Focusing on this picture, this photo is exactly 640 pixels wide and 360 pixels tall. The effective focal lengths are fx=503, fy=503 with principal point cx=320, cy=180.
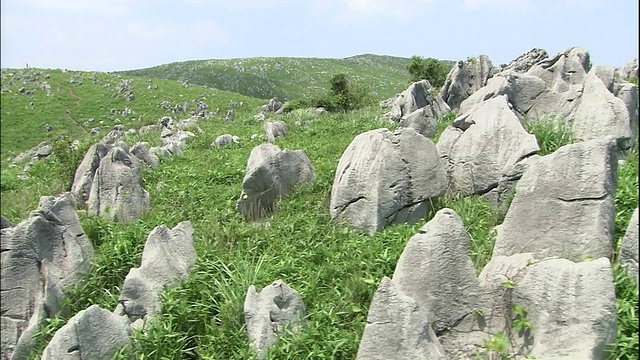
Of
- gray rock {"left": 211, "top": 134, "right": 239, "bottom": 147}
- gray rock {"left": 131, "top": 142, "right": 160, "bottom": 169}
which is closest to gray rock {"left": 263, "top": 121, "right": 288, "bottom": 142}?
gray rock {"left": 211, "top": 134, "right": 239, "bottom": 147}

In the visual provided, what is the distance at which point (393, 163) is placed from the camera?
845 cm

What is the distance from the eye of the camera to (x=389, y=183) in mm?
8336

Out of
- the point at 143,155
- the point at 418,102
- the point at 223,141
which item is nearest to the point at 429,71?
the point at 418,102

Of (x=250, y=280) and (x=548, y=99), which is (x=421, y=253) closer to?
(x=250, y=280)

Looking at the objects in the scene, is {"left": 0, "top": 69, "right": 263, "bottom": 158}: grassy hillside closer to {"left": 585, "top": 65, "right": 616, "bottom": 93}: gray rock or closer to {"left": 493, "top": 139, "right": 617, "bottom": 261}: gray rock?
{"left": 585, "top": 65, "right": 616, "bottom": 93}: gray rock

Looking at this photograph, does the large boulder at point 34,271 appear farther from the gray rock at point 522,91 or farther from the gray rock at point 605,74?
the gray rock at point 605,74

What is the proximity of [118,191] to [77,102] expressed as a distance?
52.7 meters

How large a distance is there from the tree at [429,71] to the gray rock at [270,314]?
34187 millimetres

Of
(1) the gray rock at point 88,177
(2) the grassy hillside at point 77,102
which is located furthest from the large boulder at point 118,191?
(2) the grassy hillside at point 77,102

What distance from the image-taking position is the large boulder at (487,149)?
8312 mm

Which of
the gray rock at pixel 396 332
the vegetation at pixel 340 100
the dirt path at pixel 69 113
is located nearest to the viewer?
the gray rock at pixel 396 332

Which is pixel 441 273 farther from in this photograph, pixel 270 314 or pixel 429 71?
pixel 429 71

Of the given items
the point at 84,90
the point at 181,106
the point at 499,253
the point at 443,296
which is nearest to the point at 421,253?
the point at 443,296

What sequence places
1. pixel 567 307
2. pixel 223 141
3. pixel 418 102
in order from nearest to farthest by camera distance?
1. pixel 567 307
2. pixel 223 141
3. pixel 418 102
